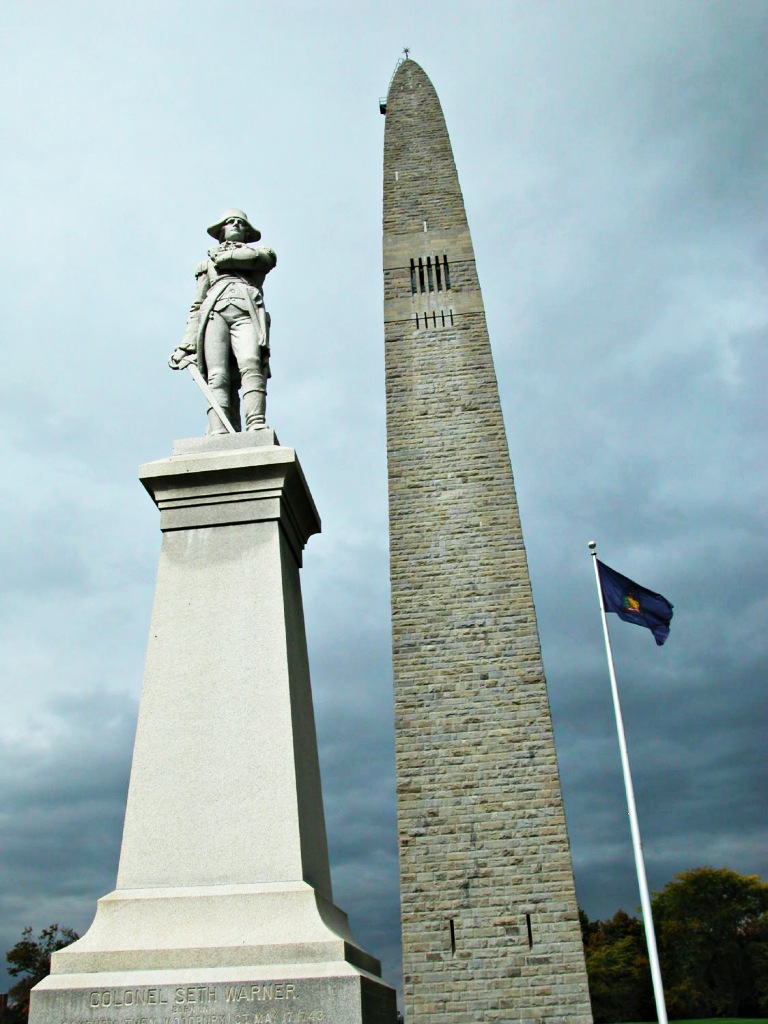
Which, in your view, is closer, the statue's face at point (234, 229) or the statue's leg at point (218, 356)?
the statue's leg at point (218, 356)

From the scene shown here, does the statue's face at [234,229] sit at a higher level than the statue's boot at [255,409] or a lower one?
higher

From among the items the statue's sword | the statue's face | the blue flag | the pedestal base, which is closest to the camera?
the pedestal base

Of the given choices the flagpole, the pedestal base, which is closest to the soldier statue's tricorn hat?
the pedestal base

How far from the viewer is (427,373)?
2592cm

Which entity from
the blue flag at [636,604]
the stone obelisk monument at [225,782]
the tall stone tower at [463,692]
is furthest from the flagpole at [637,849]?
the stone obelisk monument at [225,782]

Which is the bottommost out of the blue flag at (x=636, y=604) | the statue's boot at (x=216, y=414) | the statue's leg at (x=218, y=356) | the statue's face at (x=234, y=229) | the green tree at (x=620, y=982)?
the green tree at (x=620, y=982)

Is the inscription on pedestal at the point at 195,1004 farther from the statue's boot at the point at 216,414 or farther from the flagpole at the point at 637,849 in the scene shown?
the flagpole at the point at 637,849

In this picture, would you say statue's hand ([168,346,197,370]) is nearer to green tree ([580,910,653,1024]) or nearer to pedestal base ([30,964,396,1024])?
pedestal base ([30,964,396,1024])

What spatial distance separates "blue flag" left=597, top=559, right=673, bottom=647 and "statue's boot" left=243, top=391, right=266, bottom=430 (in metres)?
9.09

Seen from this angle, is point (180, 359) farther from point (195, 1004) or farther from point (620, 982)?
point (620, 982)

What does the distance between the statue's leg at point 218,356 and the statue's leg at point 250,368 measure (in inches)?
1.9

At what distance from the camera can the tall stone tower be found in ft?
59.6

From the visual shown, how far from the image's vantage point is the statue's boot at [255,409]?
15.2 feet

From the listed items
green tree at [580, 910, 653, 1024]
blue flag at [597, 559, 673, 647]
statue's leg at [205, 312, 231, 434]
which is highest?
blue flag at [597, 559, 673, 647]
